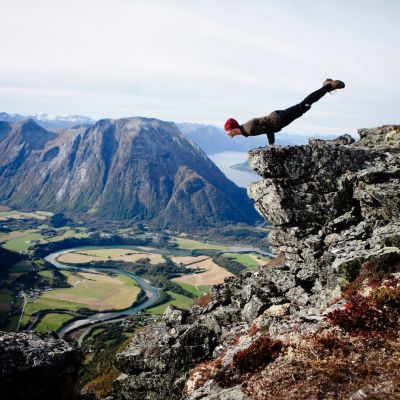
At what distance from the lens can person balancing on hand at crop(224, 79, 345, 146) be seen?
1425 centimetres

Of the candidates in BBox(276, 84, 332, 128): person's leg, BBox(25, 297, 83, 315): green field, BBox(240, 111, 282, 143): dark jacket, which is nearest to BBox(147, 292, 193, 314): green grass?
BBox(25, 297, 83, 315): green field

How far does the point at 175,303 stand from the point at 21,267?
106 meters

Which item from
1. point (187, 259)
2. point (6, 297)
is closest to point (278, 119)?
point (6, 297)

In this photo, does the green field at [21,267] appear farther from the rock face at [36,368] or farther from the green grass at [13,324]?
the rock face at [36,368]

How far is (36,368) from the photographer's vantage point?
1180 centimetres

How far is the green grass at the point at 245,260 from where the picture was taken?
6585 inches

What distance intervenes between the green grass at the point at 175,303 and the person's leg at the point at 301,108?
10368 cm

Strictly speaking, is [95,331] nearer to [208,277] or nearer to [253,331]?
[208,277]

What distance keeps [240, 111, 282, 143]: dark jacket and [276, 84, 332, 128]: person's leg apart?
336mm

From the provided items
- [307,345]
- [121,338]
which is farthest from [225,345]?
[121,338]

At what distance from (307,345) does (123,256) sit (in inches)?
7814

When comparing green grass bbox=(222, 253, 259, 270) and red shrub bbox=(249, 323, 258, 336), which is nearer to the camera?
red shrub bbox=(249, 323, 258, 336)

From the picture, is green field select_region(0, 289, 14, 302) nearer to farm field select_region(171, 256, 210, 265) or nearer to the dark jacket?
farm field select_region(171, 256, 210, 265)

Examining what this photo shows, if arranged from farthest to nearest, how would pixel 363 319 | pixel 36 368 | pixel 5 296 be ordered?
pixel 5 296, pixel 36 368, pixel 363 319
